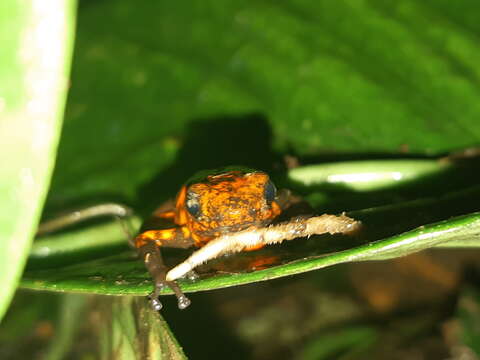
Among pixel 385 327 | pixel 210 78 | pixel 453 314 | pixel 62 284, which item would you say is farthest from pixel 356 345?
pixel 62 284

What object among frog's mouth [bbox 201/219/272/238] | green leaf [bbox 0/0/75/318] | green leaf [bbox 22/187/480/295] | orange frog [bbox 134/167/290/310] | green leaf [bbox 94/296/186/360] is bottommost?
green leaf [bbox 94/296/186/360]

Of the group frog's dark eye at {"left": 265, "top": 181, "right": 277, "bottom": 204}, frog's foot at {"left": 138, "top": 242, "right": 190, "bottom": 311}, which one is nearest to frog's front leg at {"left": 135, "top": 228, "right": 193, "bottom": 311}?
frog's foot at {"left": 138, "top": 242, "right": 190, "bottom": 311}

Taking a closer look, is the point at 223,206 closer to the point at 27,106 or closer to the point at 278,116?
the point at 278,116

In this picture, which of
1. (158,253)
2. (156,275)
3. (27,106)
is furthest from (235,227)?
(27,106)

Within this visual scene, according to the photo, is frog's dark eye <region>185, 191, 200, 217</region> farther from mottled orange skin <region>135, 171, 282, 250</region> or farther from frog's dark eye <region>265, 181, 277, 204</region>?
frog's dark eye <region>265, 181, 277, 204</region>

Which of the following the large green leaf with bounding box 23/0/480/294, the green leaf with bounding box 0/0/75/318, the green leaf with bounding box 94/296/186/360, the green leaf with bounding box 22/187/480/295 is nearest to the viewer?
the green leaf with bounding box 0/0/75/318

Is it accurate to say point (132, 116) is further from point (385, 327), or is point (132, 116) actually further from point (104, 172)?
point (385, 327)

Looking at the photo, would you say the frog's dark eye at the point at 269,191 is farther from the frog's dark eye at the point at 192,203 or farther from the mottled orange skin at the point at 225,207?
the frog's dark eye at the point at 192,203

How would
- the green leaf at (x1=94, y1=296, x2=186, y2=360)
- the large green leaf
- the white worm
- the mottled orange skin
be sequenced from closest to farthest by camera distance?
the green leaf at (x1=94, y1=296, x2=186, y2=360), the white worm, the mottled orange skin, the large green leaf
